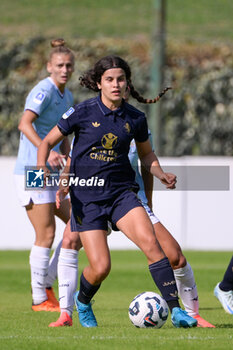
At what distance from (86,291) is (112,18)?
25.3 meters

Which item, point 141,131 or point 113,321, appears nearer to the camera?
point 141,131

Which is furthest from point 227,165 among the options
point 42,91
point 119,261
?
point 42,91

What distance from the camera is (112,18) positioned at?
3097 centimetres

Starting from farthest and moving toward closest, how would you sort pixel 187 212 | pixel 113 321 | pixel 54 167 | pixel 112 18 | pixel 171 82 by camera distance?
pixel 112 18, pixel 171 82, pixel 187 212, pixel 54 167, pixel 113 321

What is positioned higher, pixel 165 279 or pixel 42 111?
pixel 42 111

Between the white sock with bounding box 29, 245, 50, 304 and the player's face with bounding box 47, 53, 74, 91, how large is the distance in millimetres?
1655

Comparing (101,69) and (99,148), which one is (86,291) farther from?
(101,69)

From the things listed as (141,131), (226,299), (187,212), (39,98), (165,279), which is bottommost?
(187,212)

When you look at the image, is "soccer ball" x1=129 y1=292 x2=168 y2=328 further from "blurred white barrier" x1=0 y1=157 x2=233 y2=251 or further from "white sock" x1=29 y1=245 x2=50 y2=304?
"blurred white barrier" x1=0 y1=157 x2=233 y2=251

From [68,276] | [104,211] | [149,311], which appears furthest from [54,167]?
[149,311]

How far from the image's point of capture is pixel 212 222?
14.7m

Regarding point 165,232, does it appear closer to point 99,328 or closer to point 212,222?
point 99,328

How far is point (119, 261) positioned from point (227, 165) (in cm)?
262

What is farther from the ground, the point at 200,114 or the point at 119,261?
the point at 200,114
